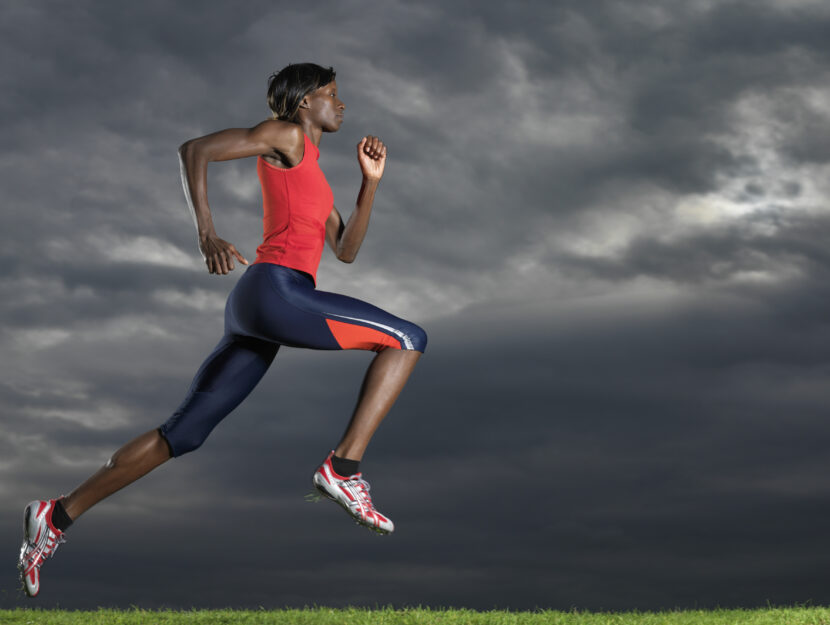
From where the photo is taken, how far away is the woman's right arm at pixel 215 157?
17.4 ft

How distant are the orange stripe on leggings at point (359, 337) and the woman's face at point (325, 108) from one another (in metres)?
1.53

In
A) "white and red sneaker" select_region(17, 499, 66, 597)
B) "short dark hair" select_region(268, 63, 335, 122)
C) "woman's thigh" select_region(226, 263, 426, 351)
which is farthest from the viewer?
"white and red sneaker" select_region(17, 499, 66, 597)

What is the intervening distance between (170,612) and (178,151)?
4.97 m

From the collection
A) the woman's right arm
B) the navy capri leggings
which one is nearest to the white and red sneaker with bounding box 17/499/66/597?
the navy capri leggings

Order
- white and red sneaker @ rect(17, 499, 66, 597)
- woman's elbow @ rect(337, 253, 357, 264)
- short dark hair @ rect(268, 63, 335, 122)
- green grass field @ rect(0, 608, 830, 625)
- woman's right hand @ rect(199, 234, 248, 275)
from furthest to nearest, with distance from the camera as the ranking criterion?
green grass field @ rect(0, 608, 830, 625) < woman's elbow @ rect(337, 253, 357, 264) < white and red sneaker @ rect(17, 499, 66, 597) < short dark hair @ rect(268, 63, 335, 122) < woman's right hand @ rect(199, 234, 248, 275)

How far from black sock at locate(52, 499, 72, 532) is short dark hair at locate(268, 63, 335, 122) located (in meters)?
3.23

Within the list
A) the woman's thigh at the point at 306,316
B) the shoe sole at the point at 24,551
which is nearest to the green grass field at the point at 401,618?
the shoe sole at the point at 24,551

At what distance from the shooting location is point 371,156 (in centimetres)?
648

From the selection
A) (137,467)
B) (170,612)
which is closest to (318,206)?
(137,467)

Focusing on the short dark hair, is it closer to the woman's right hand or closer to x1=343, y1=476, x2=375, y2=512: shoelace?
the woman's right hand

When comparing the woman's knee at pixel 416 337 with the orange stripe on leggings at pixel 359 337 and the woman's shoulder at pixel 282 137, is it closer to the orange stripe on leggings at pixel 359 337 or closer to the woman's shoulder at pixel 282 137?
the orange stripe on leggings at pixel 359 337

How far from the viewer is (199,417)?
589cm

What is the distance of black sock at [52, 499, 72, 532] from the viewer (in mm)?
6168

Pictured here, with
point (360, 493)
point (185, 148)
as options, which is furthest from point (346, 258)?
point (360, 493)
